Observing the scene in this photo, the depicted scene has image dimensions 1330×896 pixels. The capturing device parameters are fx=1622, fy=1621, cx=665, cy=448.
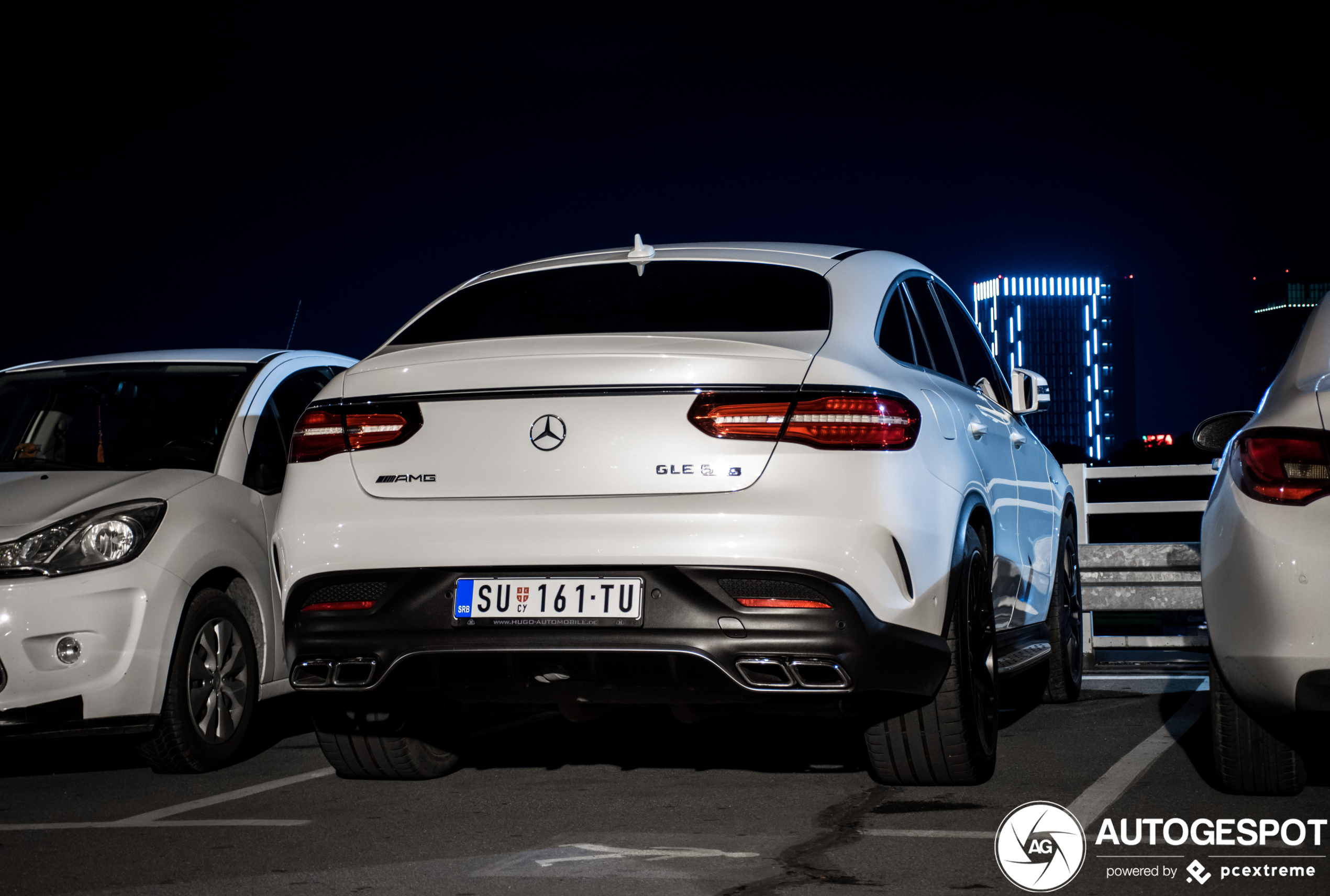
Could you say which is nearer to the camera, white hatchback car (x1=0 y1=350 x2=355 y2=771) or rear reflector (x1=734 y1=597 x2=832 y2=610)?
rear reflector (x1=734 y1=597 x2=832 y2=610)

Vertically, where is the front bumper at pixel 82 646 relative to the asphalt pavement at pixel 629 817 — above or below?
above

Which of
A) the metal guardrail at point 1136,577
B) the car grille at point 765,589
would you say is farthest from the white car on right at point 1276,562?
the metal guardrail at point 1136,577

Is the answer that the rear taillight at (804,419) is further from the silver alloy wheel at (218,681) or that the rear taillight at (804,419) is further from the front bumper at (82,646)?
the silver alloy wheel at (218,681)

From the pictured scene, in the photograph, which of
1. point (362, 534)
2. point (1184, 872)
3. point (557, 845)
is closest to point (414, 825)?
point (557, 845)

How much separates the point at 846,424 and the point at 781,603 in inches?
21.4

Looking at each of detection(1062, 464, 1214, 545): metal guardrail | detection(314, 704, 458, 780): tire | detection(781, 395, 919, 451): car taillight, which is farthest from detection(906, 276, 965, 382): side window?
detection(1062, 464, 1214, 545): metal guardrail

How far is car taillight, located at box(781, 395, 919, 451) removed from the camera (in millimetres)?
4609

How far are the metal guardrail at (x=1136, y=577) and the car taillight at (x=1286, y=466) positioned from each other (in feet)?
17.8

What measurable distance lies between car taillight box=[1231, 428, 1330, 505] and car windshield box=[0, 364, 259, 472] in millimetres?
4238

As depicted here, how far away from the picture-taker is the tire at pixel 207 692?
20.5 ft

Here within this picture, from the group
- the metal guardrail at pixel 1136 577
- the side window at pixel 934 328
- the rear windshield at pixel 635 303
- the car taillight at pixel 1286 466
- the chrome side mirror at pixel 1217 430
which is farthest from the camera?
the metal guardrail at pixel 1136 577

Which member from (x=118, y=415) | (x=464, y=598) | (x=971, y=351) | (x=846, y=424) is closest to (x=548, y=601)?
(x=464, y=598)

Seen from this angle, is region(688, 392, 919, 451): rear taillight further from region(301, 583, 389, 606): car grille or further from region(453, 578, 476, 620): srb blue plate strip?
region(301, 583, 389, 606): car grille

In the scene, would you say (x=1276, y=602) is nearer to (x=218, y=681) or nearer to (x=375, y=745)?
(x=375, y=745)
